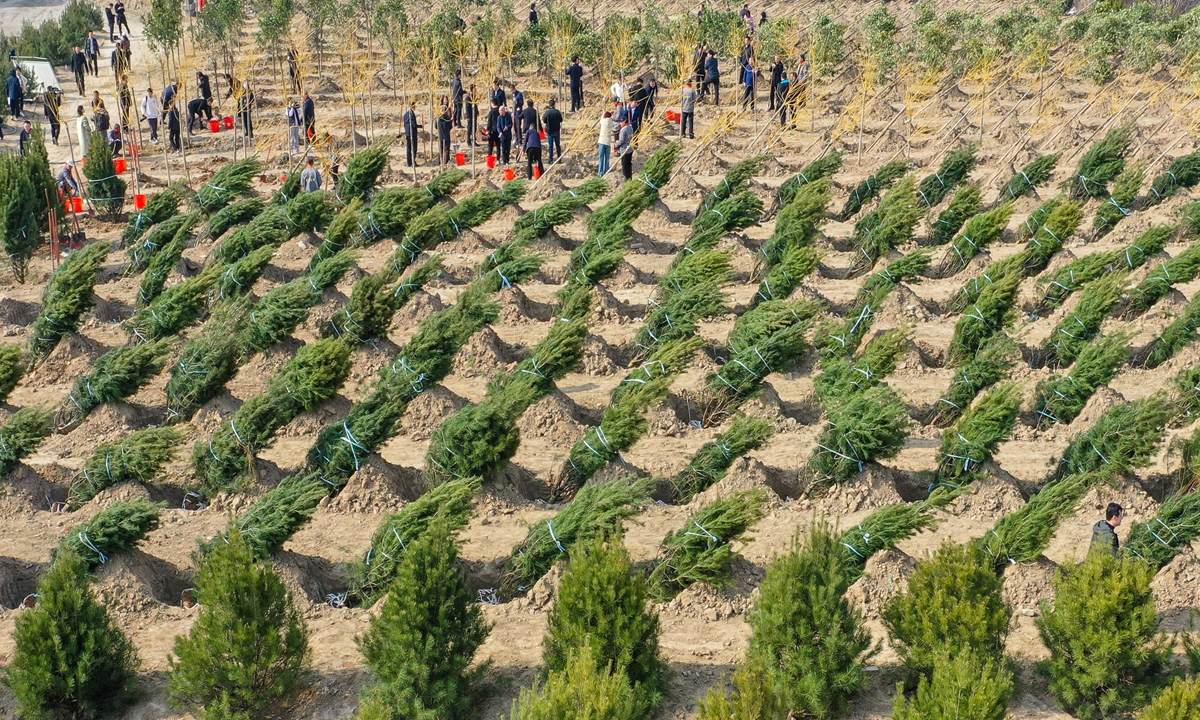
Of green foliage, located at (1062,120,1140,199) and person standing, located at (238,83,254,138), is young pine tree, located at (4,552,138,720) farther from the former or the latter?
person standing, located at (238,83,254,138)

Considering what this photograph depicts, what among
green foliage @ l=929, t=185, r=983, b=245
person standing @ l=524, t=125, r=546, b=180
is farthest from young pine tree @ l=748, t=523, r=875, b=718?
person standing @ l=524, t=125, r=546, b=180

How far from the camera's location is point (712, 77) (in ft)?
88.5

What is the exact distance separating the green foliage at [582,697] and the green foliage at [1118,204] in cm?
1356

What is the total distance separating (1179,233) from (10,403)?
14.7m

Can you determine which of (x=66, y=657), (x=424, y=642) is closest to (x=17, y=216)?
(x=66, y=657)

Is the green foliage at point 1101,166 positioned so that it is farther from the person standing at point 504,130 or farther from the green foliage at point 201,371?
the green foliage at point 201,371

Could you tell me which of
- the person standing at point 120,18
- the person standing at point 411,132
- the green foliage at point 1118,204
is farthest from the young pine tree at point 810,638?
the person standing at point 120,18

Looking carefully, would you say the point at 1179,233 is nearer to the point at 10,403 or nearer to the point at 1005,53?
the point at 1005,53

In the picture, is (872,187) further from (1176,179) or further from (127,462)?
(127,462)

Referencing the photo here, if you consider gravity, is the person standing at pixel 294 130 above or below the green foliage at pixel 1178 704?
above

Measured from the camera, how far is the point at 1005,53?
30.4 m

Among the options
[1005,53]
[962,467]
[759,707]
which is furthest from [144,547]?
[1005,53]

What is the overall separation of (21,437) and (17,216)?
7.57m

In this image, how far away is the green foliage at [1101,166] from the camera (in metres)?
20.7
